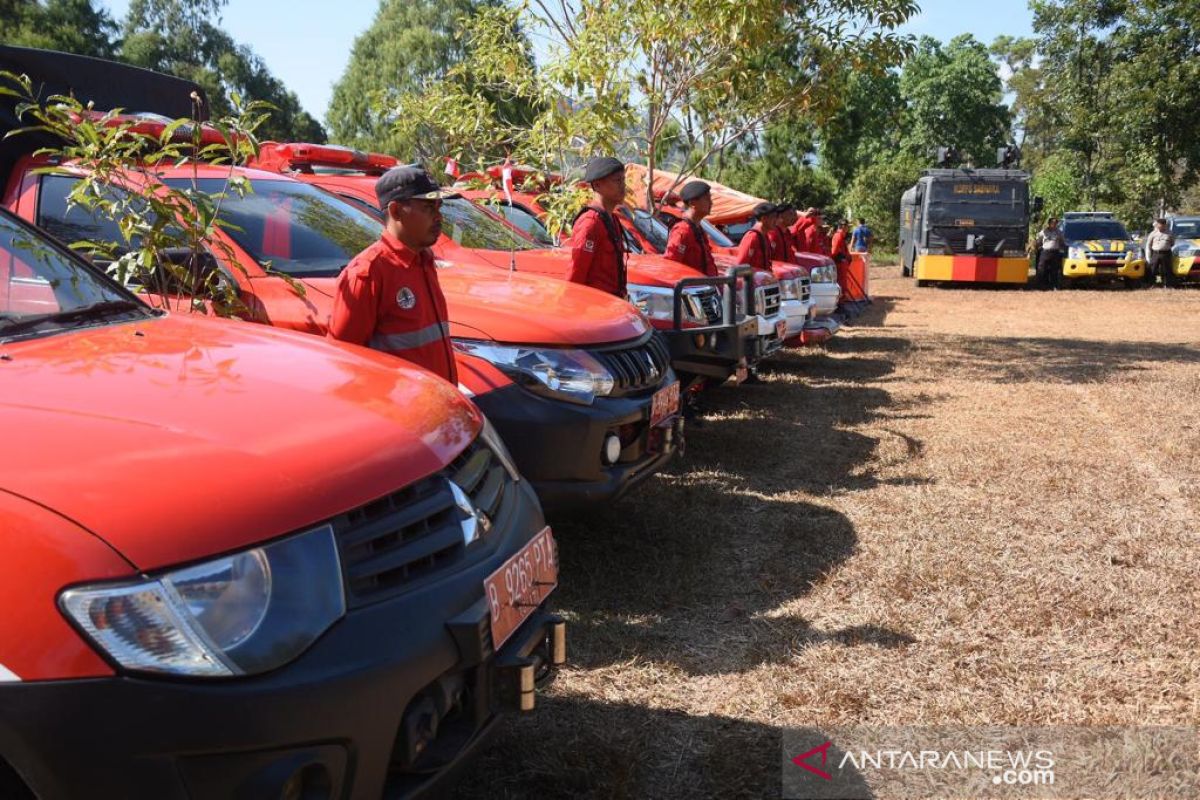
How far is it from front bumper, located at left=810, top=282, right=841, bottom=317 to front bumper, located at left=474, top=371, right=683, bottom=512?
875 centimetres

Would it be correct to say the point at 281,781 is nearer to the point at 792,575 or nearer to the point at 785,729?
the point at 785,729

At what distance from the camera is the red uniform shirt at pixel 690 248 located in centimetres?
803

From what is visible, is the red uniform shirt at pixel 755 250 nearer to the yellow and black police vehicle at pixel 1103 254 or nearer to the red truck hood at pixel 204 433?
the red truck hood at pixel 204 433

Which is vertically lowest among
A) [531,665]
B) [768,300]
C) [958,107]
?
[531,665]

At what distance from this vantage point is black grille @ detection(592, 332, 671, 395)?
4465 millimetres

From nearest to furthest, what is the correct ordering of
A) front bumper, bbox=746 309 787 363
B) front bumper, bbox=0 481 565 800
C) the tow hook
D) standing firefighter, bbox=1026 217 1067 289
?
1. front bumper, bbox=0 481 565 800
2. the tow hook
3. front bumper, bbox=746 309 787 363
4. standing firefighter, bbox=1026 217 1067 289

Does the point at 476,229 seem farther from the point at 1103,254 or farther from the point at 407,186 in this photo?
the point at 1103,254

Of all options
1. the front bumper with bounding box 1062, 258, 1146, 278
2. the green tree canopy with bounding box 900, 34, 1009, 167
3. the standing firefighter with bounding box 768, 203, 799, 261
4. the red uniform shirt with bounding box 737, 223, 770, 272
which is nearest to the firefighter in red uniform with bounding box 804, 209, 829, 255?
the standing firefighter with bounding box 768, 203, 799, 261

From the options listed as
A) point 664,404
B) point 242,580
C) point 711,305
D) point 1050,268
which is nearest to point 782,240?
point 711,305

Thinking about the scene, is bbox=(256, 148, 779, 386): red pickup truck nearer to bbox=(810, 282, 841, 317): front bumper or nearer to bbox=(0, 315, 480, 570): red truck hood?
bbox=(0, 315, 480, 570): red truck hood

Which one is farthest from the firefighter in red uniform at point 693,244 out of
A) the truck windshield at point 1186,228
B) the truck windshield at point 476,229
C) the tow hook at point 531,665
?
the truck windshield at point 1186,228

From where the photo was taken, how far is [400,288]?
12.3ft

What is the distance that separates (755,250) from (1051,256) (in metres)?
17.0

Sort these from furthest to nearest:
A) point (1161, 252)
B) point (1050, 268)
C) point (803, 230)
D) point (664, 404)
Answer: point (1050, 268)
point (1161, 252)
point (803, 230)
point (664, 404)
